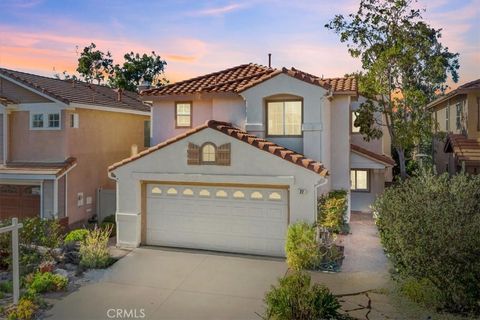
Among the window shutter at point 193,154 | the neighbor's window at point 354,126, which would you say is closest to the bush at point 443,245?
the window shutter at point 193,154

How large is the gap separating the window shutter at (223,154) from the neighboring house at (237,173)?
0.03m

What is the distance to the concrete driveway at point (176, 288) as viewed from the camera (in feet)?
29.1

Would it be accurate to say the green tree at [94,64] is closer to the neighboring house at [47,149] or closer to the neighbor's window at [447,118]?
the neighboring house at [47,149]

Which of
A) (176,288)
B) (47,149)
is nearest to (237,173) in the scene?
(176,288)

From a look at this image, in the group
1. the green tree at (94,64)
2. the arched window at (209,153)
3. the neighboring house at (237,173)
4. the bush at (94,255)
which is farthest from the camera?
the green tree at (94,64)

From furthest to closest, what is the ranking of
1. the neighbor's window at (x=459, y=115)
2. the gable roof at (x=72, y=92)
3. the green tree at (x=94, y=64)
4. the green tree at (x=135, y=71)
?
the green tree at (x=94, y=64)
the green tree at (x=135, y=71)
the neighbor's window at (x=459, y=115)
the gable roof at (x=72, y=92)

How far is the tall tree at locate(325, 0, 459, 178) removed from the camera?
1973 centimetres

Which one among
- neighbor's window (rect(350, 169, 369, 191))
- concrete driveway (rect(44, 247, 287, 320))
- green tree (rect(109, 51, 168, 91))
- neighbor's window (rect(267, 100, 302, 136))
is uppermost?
green tree (rect(109, 51, 168, 91))

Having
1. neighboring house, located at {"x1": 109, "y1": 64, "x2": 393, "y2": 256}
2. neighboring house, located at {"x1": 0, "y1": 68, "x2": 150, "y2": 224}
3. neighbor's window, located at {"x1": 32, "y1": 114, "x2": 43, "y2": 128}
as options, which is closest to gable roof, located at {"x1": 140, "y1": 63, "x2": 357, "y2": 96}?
neighboring house, located at {"x1": 109, "y1": 64, "x2": 393, "y2": 256}

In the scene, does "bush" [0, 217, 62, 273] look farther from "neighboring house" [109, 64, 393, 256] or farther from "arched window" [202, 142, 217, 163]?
"arched window" [202, 142, 217, 163]

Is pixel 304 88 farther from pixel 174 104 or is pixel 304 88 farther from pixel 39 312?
pixel 39 312

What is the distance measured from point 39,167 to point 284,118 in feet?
36.0

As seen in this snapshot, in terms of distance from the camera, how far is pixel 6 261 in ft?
37.8

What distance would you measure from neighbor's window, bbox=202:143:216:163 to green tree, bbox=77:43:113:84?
38.3 meters
